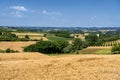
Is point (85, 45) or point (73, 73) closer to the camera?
point (73, 73)

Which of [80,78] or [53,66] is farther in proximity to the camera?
[53,66]

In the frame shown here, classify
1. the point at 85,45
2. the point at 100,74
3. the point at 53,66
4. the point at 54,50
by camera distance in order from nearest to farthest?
1. the point at 100,74
2. the point at 53,66
3. the point at 54,50
4. the point at 85,45

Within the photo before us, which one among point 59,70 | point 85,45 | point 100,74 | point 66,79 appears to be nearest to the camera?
point 66,79

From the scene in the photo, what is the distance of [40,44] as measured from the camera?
243ft

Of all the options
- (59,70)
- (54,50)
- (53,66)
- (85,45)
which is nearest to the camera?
(59,70)

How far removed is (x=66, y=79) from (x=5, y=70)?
19.2ft

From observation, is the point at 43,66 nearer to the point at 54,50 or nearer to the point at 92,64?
the point at 92,64

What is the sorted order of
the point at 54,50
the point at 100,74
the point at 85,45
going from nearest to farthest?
1. the point at 100,74
2. the point at 54,50
3. the point at 85,45

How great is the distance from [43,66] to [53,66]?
0.87 metres

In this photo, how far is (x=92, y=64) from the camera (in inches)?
979

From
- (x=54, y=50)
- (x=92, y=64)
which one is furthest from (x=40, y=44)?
(x=92, y=64)

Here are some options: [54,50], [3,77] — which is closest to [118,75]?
[3,77]

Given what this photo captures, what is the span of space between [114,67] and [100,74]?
3486 mm

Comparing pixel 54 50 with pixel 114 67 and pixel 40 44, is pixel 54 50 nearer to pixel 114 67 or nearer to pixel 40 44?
pixel 40 44
